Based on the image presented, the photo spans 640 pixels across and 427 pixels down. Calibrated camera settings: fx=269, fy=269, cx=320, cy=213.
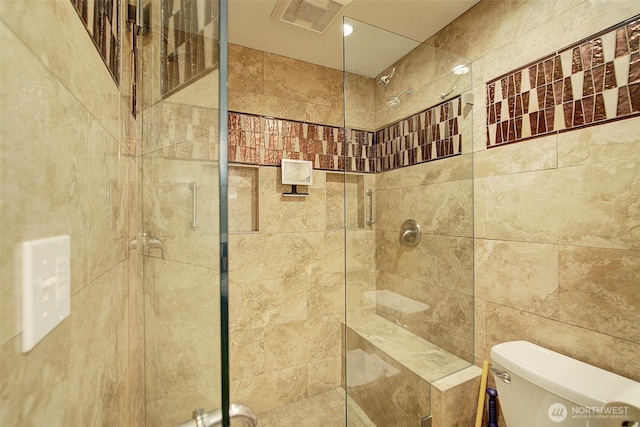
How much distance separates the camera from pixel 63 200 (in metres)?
0.38

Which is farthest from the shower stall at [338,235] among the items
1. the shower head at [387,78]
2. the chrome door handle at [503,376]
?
the chrome door handle at [503,376]

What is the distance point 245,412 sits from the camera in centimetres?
50

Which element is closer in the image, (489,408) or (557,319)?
(557,319)

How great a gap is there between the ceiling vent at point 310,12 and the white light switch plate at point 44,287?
5.44 feet

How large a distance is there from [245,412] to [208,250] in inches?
12.1

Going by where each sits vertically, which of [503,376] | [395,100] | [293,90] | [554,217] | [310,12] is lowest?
[503,376]

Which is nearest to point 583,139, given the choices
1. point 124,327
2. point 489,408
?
point 489,408

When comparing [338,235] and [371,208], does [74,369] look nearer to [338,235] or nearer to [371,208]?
[371,208]

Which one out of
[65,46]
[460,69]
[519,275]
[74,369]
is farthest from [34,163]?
[460,69]

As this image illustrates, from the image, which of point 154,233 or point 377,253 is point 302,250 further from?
point 154,233

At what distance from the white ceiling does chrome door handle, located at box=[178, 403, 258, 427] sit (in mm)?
1688

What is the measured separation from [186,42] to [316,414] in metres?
2.23

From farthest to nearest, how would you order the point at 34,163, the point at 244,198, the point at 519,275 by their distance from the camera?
the point at 244,198 < the point at 519,275 < the point at 34,163

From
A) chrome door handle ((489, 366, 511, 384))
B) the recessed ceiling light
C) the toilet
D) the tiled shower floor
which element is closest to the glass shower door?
the toilet
